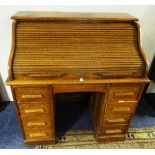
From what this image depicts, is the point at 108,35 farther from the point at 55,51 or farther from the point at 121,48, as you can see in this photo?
the point at 55,51

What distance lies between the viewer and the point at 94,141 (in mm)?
1842

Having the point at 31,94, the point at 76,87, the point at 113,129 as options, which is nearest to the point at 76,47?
the point at 76,87

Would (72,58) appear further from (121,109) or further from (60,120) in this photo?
(60,120)

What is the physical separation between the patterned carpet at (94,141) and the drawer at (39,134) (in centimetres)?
11

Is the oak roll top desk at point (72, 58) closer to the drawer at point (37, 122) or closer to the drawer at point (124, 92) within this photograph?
the drawer at point (124, 92)

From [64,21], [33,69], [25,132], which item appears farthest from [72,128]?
[64,21]

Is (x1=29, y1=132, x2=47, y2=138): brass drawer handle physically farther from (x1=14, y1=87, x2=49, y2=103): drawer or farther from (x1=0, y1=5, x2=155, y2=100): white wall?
(x1=0, y1=5, x2=155, y2=100): white wall

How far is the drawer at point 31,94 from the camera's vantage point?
4.37 ft

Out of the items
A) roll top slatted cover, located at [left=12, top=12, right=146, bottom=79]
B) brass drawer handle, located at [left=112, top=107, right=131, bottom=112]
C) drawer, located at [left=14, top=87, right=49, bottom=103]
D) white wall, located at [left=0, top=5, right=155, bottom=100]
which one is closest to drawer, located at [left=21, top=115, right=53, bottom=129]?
drawer, located at [left=14, top=87, right=49, bottom=103]

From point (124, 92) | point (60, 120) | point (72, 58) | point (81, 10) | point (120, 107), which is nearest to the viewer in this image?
point (72, 58)

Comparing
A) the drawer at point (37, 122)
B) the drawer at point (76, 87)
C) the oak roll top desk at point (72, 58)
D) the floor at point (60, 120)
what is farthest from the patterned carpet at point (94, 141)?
the drawer at point (76, 87)

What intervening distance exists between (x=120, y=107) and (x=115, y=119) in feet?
0.48

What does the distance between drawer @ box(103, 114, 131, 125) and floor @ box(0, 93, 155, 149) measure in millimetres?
378

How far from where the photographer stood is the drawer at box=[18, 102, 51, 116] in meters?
1.43
